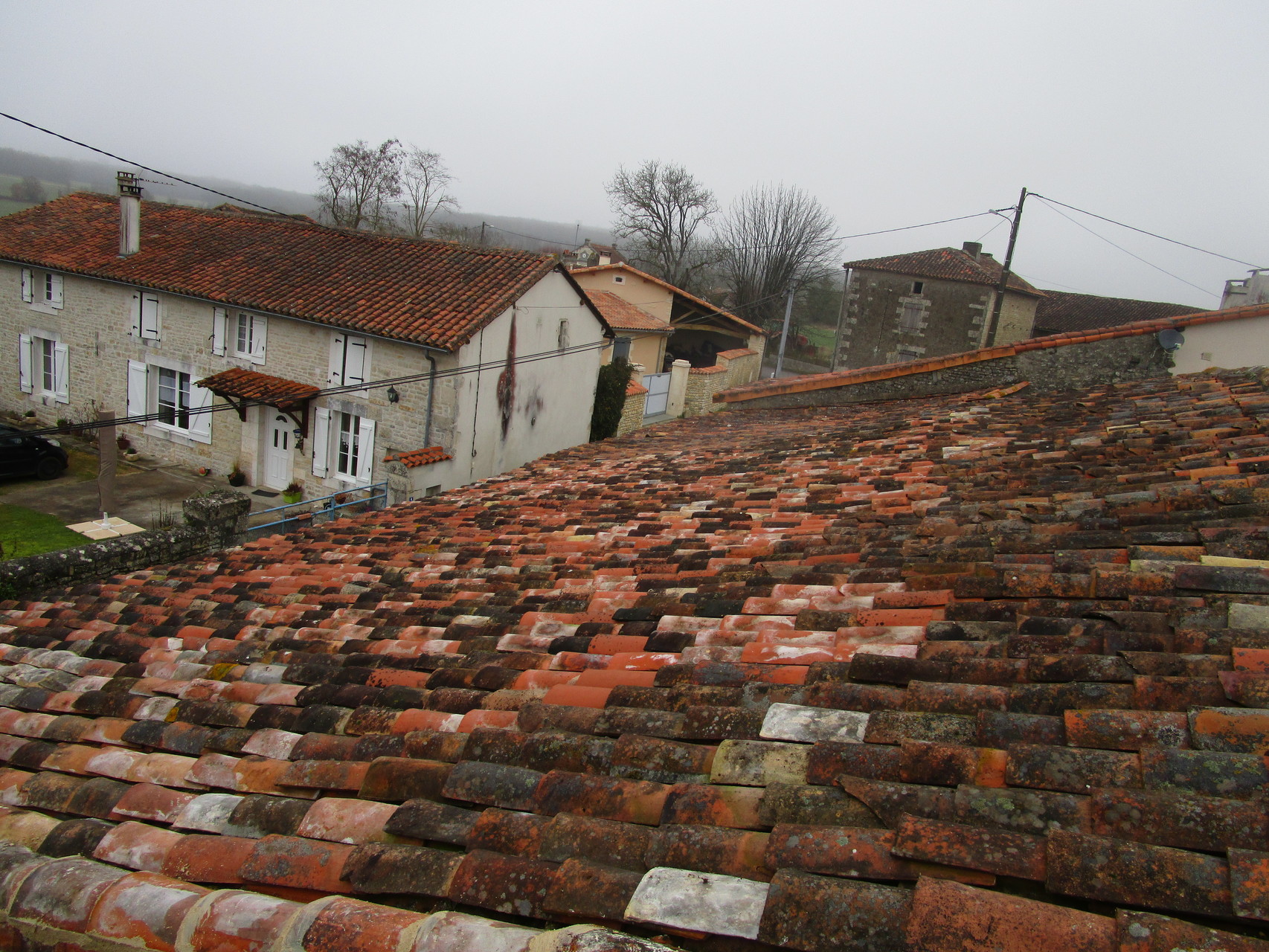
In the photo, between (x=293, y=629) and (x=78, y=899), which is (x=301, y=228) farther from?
(x=78, y=899)

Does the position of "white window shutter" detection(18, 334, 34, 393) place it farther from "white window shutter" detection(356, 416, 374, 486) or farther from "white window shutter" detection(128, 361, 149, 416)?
"white window shutter" detection(356, 416, 374, 486)

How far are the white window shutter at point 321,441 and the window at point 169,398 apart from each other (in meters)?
3.82

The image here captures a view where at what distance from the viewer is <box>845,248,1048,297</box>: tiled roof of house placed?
109 feet

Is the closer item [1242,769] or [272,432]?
[1242,769]

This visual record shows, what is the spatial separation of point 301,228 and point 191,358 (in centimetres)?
460

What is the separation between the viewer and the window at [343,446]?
17.8 metres

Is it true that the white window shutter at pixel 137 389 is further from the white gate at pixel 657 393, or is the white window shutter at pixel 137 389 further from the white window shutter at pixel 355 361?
the white gate at pixel 657 393

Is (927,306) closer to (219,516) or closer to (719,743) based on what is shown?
(219,516)

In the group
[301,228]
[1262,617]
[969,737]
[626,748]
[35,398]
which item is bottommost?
[35,398]

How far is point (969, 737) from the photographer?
2537mm

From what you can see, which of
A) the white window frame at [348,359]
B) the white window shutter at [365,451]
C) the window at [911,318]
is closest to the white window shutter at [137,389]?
the white window frame at [348,359]

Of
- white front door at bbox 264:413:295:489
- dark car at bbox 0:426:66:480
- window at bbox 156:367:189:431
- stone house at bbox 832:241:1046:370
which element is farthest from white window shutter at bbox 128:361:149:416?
stone house at bbox 832:241:1046:370

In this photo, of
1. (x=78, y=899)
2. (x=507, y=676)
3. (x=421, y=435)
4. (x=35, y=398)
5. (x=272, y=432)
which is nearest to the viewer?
(x=78, y=899)

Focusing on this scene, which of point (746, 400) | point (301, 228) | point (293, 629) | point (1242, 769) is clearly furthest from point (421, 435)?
point (1242, 769)
